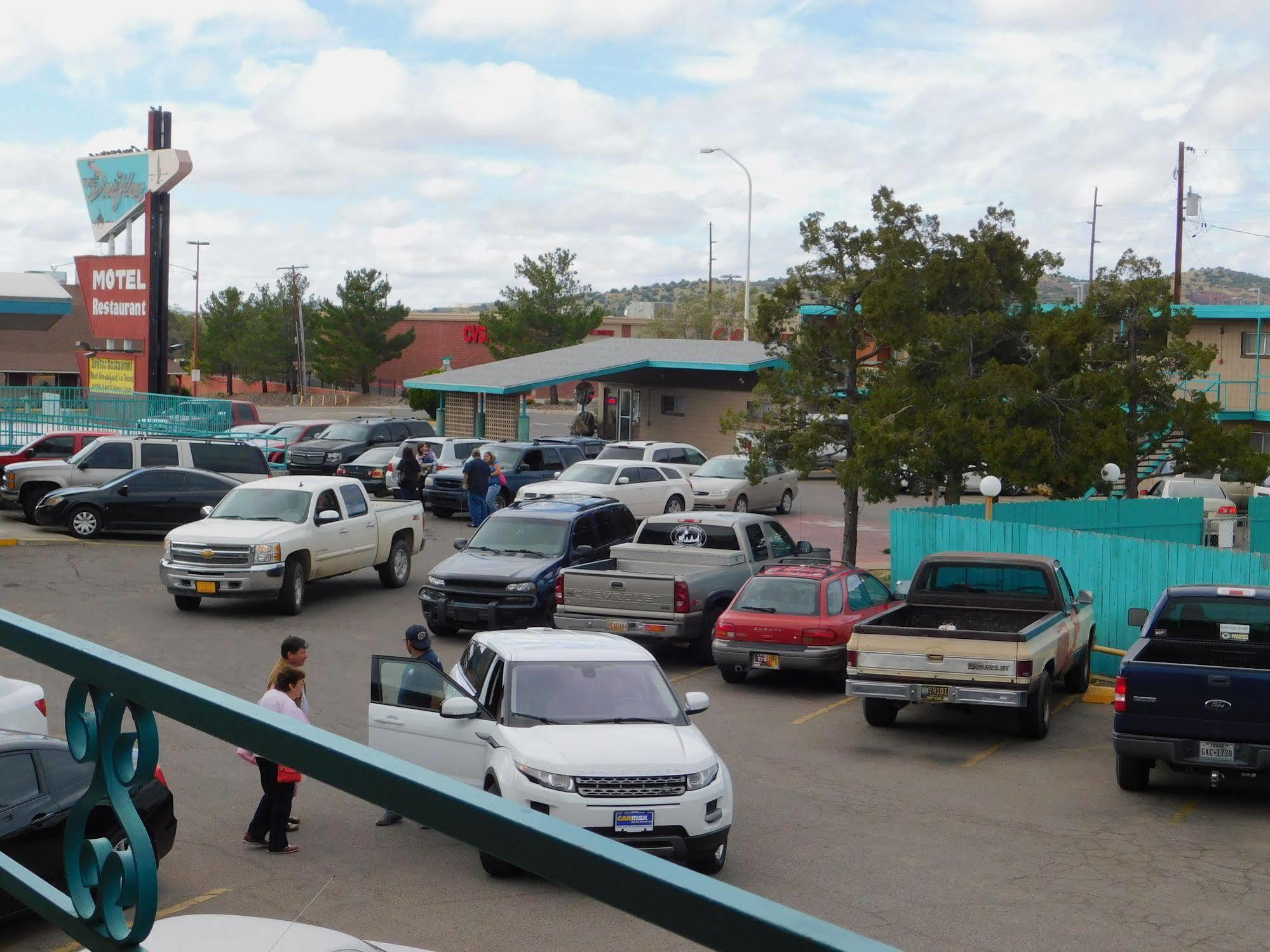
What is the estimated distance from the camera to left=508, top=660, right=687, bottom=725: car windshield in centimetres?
1070

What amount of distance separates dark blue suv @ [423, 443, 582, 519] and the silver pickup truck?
11.5 meters

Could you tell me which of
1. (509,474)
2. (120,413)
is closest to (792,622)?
(509,474)

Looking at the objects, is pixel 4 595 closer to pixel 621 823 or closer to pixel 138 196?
pixel 621 823

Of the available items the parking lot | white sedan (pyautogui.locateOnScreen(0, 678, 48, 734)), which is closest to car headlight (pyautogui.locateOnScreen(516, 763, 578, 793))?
the parking lot

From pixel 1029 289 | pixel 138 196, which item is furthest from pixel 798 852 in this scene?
pixel 138 196

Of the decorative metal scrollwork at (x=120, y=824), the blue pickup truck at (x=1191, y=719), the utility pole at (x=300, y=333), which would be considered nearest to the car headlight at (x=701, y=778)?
the blue pickup truck at (x=1191, y=719)

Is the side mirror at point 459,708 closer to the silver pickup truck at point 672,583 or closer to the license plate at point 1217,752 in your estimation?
the license plate at point 1217,752

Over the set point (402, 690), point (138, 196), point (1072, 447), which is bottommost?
point (402, 690)

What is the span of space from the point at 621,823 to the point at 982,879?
273cm

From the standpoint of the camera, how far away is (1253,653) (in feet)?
42.8

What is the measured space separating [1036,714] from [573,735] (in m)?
6.45

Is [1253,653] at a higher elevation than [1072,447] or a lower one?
lower

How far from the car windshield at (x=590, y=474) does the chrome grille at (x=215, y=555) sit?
12888mm

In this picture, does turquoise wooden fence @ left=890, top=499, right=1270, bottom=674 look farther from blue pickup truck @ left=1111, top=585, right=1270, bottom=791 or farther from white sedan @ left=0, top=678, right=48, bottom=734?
white sedan @ left=0, top=678, right=48, bottom=734
